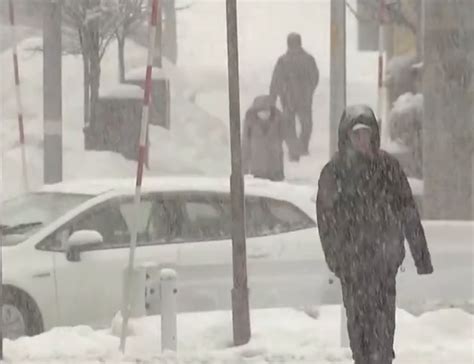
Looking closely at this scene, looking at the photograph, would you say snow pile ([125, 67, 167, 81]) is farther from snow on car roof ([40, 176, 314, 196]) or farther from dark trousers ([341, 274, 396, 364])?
dark trousers ([341, 274, 396, 364])

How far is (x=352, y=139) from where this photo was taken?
19.6ft

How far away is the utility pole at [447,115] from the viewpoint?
31.5 ft

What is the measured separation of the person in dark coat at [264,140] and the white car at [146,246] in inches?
9.9

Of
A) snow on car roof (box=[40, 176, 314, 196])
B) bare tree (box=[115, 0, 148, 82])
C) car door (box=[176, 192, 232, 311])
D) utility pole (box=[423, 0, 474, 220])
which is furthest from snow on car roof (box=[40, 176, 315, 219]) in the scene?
utility pole (box=[423, 0, 474, 220])

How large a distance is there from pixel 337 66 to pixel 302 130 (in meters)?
1.19

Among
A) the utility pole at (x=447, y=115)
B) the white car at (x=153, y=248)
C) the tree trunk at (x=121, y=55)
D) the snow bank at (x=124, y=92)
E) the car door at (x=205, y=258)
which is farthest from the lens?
the utility pole at (x=447, y=115)

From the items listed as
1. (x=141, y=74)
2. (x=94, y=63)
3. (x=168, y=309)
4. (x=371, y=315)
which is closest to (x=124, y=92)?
(x=141, y=74)

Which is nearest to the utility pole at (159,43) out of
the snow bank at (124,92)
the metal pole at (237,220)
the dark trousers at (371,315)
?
the snow bank at (124,92)

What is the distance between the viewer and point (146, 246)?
8.52 metres

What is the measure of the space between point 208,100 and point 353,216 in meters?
3.49

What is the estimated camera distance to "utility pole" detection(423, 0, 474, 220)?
9594 mm

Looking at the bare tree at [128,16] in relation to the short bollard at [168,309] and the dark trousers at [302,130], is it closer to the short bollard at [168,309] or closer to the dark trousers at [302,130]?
the dark trousers at [302,130]

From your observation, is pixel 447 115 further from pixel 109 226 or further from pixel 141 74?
pixel 109 226

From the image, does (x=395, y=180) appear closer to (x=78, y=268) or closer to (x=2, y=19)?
(x=78, y=268)
